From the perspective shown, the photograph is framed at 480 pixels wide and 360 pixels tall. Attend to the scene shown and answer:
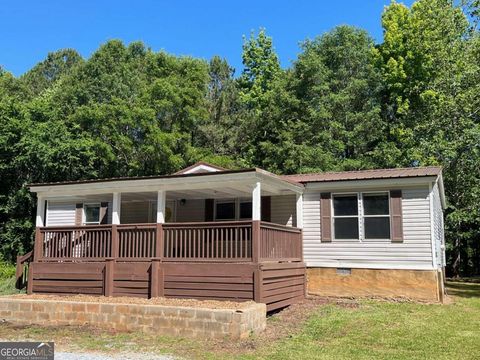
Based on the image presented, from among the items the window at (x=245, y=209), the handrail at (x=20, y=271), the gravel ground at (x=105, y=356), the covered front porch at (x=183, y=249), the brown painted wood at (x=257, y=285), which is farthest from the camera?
the window at (x=245, y=209)

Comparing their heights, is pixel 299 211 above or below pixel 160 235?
above

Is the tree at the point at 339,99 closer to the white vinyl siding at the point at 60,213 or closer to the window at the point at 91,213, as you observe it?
the window at the point at 91,213

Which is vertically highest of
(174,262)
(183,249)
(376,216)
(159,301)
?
(376,216)

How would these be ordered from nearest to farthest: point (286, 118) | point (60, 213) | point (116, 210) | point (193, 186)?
1. point (193, 186)
2. point (116, 210)
3. point (60, 213)
4. point (286, 118)

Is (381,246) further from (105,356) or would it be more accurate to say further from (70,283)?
(70,283)

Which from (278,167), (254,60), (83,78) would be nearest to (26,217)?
(83,78)

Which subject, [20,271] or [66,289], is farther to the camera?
[20,271]

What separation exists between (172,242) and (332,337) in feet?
13.7

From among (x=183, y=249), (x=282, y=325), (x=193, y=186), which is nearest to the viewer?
(x=282, y=325)

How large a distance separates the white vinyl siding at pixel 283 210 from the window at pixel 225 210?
125cm

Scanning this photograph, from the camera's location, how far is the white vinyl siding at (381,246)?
11461 mm

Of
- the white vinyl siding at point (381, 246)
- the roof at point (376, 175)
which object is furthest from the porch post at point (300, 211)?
the roof at point (376, 175)

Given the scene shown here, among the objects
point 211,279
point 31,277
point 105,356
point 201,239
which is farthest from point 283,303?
point 31,277

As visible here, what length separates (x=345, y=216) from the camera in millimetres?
12367
